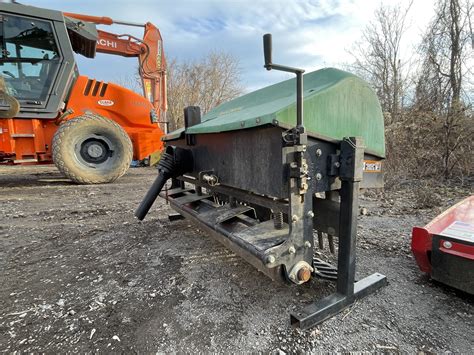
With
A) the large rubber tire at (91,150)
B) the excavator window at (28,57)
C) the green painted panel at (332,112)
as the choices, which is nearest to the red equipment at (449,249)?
the green painted panel at (332,112)

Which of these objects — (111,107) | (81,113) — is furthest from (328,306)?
(111,107)

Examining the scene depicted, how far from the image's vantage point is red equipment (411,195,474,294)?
1645 mm

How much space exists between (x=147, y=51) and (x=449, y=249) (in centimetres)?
843

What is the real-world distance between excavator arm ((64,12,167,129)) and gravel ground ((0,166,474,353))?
6094mm

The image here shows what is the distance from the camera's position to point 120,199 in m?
4.56

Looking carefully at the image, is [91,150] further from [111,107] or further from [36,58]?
[36,58]

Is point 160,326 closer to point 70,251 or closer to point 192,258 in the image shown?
point 192,258

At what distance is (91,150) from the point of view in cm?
549

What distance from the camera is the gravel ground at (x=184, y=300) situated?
143 cm

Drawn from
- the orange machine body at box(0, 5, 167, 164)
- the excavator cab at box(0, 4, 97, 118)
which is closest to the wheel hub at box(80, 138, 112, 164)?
the orange machine body at box(0, 5, 167, 164)

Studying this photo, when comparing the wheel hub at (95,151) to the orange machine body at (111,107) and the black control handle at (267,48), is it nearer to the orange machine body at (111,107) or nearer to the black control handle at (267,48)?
the orange machine body at (111,107)

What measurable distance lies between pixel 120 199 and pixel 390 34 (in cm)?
1213

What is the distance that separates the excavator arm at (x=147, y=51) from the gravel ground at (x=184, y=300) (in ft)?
20.0

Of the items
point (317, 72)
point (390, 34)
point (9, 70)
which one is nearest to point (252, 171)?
point (317, 72)
